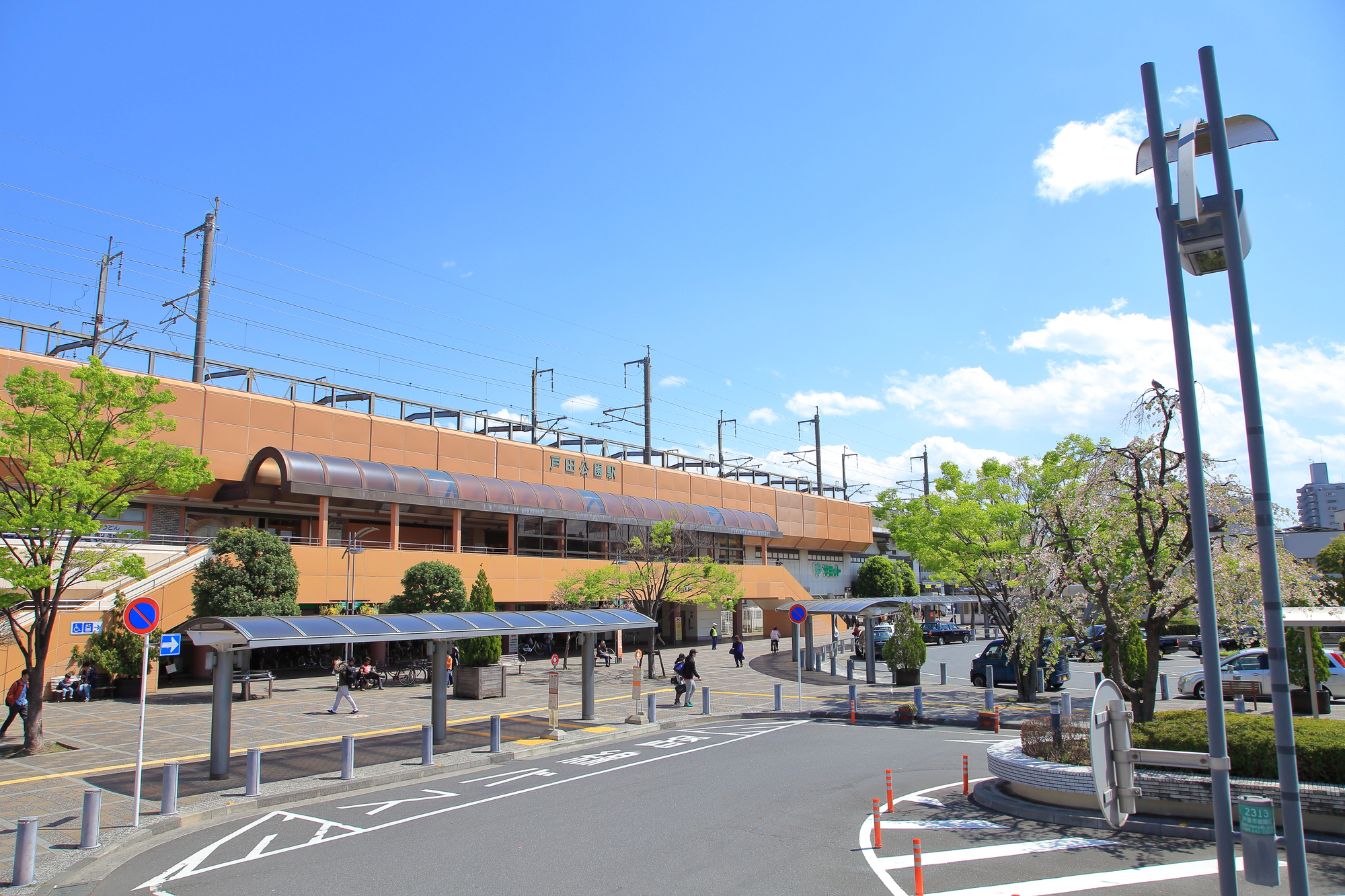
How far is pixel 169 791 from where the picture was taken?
12.1m

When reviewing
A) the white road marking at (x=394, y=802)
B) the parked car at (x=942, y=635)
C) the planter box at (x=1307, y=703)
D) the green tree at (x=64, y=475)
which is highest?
the green tree at (x=64, y=475)

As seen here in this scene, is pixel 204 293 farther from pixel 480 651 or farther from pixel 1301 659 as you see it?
pixel 1301 659

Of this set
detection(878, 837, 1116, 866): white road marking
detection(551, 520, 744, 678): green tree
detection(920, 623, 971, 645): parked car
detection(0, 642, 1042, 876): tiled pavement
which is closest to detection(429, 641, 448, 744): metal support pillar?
detection(0, 642, 1042, 876): tiled pavement

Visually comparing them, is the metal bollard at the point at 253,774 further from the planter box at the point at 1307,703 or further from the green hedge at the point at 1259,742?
the planter box at the point at 1307,703

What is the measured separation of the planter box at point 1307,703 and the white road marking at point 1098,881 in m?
14.7

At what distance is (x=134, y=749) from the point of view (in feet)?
57.5

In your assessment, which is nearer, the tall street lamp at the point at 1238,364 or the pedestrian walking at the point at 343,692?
the tall street lamp at the point at 1238,364

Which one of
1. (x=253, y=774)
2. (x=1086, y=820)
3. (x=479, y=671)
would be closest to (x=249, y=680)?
(x=479, y=671)

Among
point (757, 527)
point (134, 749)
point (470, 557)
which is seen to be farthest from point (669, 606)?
point (134, 749)

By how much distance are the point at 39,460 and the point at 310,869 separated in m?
12.8

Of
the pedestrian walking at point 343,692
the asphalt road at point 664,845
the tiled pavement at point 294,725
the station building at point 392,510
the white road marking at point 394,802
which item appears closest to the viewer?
the asphalt road at point 664,845

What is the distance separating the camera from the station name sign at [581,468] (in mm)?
50750

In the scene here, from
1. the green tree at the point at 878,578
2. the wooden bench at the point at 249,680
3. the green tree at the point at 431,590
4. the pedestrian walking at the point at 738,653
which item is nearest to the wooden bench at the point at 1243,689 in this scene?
the pedestrian walking at the point at 738,653

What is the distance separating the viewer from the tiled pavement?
1352 cm
